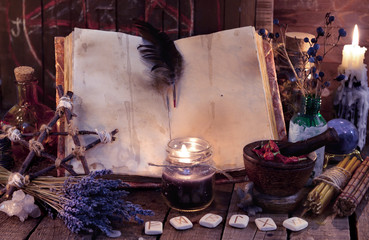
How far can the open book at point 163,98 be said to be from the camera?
1.64m

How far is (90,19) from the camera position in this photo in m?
1.92

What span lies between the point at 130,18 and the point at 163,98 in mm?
402

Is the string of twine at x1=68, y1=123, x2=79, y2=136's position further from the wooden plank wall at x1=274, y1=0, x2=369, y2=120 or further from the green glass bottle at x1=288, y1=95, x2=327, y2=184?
the wooden plank wall at x1=274, y1=0, x2=369, y2=120

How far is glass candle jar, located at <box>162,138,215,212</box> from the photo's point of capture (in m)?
1.45

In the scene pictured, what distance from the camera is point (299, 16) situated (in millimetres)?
2057

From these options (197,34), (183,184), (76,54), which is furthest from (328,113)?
(76,54)

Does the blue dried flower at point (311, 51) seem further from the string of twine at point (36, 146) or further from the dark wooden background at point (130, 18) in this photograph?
the string of twine at point (36, 146)

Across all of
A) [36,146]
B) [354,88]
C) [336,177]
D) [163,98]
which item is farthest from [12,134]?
[354,88]

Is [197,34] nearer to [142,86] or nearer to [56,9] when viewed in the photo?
[142,86]

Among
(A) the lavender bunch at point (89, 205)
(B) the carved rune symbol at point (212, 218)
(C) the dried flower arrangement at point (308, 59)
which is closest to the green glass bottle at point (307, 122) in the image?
(C) the dried flower arrangement at point (308, 59)

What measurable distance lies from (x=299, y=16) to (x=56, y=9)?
97 centimetres

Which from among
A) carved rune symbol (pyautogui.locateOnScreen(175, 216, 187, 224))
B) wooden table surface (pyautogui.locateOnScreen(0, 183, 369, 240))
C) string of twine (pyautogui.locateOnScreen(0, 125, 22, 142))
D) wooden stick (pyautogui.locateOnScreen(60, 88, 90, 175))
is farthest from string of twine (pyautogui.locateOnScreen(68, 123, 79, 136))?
carved rune symbol (pyautogui.locateOnScreen(175, 216, 187, 224))

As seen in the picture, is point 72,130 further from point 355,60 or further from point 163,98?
point 355,60

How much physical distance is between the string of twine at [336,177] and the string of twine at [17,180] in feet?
2.83
